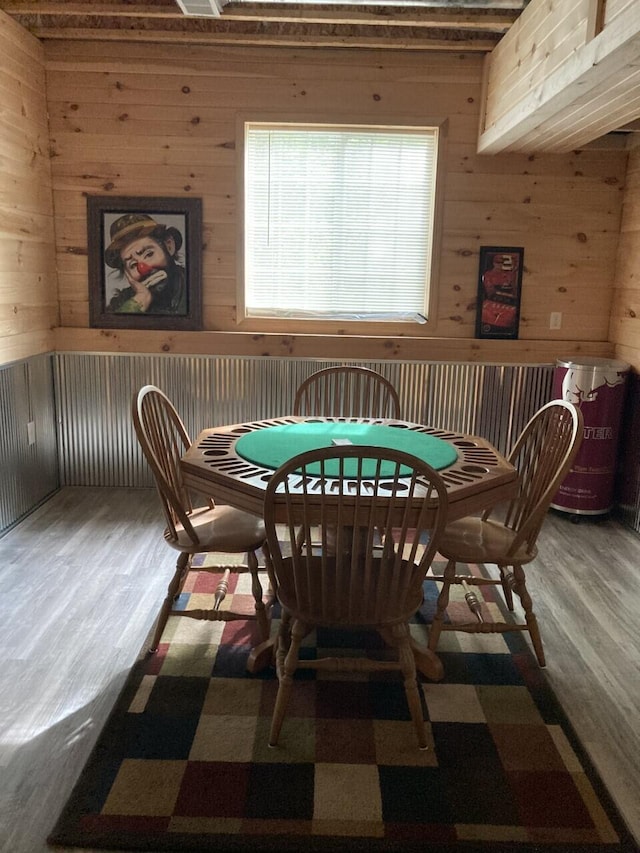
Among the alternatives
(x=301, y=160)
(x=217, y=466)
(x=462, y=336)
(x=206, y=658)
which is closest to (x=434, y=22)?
(x=301, y=160)

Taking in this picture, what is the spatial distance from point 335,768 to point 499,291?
9.78 ft

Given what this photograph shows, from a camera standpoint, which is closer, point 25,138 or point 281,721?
point 281,721

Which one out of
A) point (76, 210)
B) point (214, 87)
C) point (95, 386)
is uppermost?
point (214, 87)

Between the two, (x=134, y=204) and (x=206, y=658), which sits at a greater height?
(x=134, y=204)

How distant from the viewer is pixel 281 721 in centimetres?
197

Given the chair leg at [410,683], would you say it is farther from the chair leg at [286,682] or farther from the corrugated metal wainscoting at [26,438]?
the corrugated metal wainscoting at [26,438]

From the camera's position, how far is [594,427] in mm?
3703

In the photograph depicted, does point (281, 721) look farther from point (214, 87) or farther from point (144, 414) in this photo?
point (214, 87)

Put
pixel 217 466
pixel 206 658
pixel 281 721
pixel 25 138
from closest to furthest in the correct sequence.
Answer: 1. pixel 281 721
2. pixel 217 466
3. pixel 206 658
4. pixel 25 138

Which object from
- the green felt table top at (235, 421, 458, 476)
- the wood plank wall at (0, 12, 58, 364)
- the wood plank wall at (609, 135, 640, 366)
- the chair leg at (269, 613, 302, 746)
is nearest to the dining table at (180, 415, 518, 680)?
the green felt table top at (235, 421, 458, 476)

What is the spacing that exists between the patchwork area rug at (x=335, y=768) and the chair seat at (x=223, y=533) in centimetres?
41

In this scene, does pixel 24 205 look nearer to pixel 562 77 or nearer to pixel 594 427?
pixel 562 77

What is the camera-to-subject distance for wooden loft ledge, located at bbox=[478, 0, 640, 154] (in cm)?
224

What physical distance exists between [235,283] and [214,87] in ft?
3.57
